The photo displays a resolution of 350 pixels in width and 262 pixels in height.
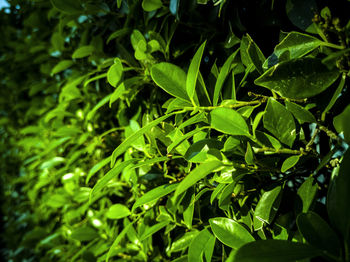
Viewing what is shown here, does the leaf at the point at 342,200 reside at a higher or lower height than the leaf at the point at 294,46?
lower

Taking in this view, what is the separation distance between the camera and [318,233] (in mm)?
452

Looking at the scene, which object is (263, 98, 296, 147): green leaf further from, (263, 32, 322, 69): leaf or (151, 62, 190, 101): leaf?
(151, 62, 190, 101): leaf

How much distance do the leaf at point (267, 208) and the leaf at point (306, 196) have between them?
0.04 meters

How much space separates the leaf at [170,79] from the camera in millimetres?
639

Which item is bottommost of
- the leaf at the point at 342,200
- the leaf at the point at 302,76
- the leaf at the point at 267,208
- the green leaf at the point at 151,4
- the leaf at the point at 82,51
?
the leaf at the point at 267,208

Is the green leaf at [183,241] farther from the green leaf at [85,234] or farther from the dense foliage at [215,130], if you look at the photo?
the green leaf at [85,234]

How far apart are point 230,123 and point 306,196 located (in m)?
0.24

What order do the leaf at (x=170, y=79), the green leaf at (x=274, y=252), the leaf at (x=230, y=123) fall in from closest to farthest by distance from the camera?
1. the green leaf at (x=274, y=252)
2. the leaf at (x=230, y=123)
3. the leaf at (x=170, y=79)

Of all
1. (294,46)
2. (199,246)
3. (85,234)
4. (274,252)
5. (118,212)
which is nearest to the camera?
(274,252)

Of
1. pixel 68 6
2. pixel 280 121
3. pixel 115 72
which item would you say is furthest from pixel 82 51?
pixel 280 121

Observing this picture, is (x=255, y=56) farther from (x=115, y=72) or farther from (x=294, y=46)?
(x=115, y=72)

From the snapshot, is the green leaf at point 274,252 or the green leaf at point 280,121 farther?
the green leaf at point 280,121

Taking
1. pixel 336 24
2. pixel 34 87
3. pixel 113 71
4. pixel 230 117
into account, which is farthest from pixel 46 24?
pixel 336 24

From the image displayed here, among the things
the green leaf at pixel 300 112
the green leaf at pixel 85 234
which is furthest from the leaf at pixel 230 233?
the green leaf at pixel 85 234
